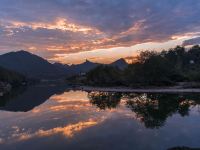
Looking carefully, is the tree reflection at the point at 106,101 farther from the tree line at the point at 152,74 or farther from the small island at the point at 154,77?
the tree line at the point at 152,74

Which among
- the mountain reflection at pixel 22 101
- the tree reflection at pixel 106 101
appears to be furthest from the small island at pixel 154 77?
the mountain reflection at pixel 22 101

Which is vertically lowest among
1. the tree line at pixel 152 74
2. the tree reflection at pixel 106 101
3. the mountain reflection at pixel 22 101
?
the mountain reflection at pixel 22 101

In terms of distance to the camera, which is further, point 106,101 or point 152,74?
point 152,74

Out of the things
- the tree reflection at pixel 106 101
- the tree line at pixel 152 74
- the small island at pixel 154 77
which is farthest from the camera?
the tree line at pixel 152 74

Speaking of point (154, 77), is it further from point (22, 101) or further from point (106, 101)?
point (22, 101)

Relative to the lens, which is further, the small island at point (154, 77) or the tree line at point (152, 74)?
the tree line at point (152, 74)

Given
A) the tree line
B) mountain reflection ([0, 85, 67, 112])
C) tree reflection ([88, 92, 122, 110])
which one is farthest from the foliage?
tree reflection ([88, 92, 122, 110])

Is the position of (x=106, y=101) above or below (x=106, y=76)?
below

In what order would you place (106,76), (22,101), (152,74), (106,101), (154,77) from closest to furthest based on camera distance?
(106,101)
(22,101)
(152,74)
(154,77)
(106,76)

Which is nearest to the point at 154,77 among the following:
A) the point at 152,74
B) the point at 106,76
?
the point at 152,74

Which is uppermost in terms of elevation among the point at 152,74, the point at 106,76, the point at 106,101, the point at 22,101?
the point at 152,74

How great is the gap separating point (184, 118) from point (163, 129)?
6.34 meters

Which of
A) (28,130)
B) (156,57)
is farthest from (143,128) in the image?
(156,57)

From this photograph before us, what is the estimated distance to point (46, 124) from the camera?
29.3 meters
